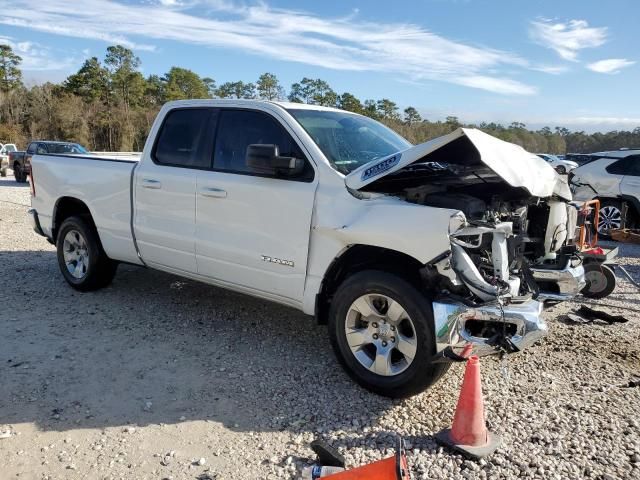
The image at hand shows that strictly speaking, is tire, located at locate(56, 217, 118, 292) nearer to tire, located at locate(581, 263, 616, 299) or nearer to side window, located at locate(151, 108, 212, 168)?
side window, located at locate(151, 108, 212, 168)

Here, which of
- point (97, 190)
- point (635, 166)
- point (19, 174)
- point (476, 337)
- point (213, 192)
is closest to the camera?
point (476, 337)

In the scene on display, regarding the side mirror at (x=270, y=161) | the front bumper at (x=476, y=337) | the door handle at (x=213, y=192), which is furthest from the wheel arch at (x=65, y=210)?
the front bumper at (x=476, y=337)

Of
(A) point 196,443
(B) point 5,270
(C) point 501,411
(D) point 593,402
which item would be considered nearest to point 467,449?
(C) point 501,411

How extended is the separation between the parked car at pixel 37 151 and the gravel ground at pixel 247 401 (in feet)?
54.8

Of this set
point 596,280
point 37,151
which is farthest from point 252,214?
point 37,151

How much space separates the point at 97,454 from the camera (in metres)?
2.99

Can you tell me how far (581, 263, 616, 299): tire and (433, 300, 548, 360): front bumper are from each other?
3.33 m

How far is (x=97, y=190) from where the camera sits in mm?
5551

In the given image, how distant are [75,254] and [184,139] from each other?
217 centimetres

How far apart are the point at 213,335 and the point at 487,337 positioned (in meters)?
2.47

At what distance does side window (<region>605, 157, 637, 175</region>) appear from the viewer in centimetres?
1062

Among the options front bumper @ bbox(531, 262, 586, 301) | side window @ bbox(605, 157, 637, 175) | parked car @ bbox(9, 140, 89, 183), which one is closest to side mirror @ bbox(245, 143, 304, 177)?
front bumper @ bbox(531, 262, 586, 301)

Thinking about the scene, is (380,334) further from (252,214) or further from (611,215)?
(611,215)

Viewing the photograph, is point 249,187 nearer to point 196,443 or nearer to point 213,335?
point 213,335
